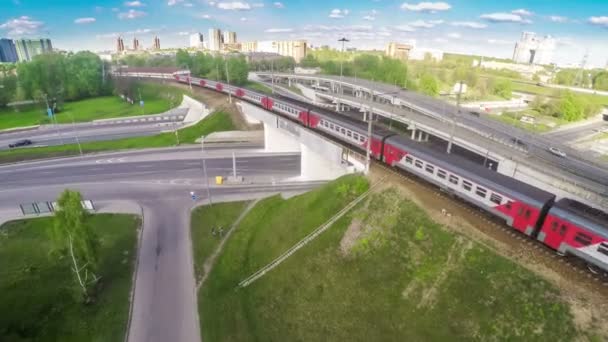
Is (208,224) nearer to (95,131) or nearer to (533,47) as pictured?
(95,131)

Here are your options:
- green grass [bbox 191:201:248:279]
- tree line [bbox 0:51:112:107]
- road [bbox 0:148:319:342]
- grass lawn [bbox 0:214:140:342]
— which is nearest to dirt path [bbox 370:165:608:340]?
green grass [bbox 191:201:248:279]

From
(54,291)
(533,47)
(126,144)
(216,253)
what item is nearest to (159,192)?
(216,253)

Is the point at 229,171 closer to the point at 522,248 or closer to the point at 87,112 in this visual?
the point at 522,248

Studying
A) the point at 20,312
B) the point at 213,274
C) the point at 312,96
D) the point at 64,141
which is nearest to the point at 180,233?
the point at 213,274

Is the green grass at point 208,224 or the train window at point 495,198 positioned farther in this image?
the green grass at point 208,224

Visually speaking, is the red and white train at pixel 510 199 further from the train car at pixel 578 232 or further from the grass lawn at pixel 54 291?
the grass lawn at pixel 54 291

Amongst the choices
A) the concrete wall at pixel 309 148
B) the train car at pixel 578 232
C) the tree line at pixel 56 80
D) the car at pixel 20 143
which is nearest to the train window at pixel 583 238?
the train car at pixel 578 232

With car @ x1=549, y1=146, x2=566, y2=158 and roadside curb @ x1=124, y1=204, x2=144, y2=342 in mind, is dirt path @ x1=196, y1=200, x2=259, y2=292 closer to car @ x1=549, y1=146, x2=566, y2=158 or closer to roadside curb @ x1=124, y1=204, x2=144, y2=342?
roadside curb @ x1=124, y1=204, x2=144, y2=342
